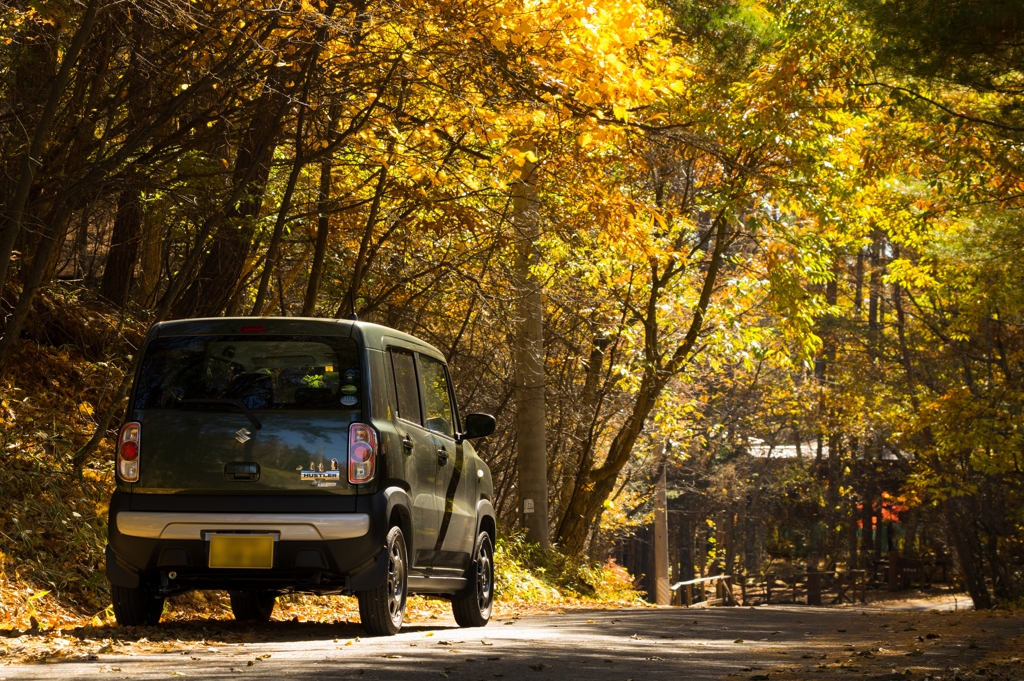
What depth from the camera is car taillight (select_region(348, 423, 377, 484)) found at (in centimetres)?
850

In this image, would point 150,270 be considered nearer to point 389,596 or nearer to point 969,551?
point 389,596

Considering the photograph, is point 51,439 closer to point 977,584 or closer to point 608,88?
point 608,88

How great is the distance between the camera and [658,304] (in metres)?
22.8

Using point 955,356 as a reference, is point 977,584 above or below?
below

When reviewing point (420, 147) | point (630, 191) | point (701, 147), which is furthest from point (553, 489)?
point (420, 147)

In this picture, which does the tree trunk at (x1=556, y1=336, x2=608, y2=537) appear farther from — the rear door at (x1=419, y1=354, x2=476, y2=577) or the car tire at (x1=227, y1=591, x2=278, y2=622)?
the car tire at (x1=227, y1=591, x2=278, y2=622)

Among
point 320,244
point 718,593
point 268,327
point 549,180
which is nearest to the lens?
point 268,327

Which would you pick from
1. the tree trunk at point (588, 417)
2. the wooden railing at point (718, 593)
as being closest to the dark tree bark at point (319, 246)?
the tree trunk at point (588, 417)

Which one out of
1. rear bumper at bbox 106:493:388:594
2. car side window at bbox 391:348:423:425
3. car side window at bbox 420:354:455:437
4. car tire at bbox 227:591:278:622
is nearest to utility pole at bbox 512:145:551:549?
car side window at bbox 420:354:455:437

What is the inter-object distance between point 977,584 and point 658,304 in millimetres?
9614

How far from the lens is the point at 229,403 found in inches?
337

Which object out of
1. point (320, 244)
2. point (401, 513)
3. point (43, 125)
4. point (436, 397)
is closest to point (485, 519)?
point (436, 397)

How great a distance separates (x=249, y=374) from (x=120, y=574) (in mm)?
1571

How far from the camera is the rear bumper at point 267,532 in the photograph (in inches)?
331
